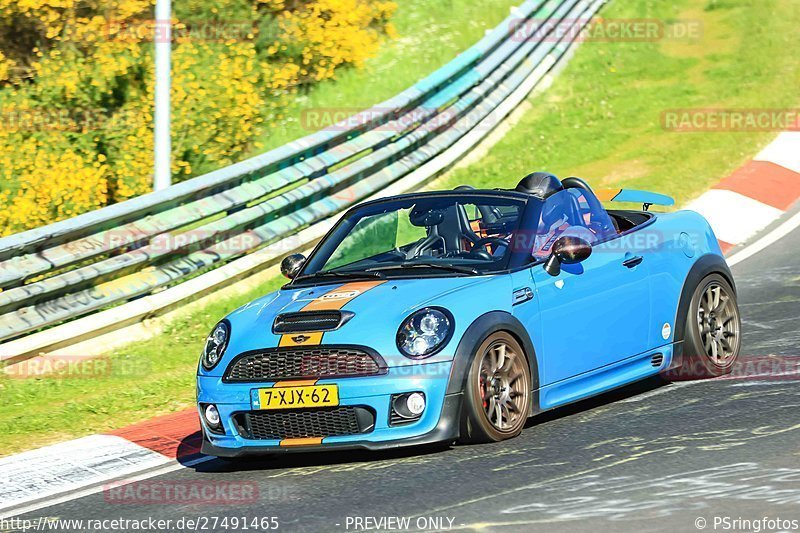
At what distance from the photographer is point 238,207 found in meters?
11.5

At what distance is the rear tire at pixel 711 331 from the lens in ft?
27.2

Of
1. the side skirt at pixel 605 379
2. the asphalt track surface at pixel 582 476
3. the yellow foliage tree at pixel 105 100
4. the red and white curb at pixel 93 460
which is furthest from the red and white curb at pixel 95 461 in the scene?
the yellow foliage tree at pixel 105 100

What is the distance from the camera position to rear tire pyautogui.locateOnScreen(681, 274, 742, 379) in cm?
830

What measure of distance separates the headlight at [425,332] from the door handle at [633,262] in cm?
162

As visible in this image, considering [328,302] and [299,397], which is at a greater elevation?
[328,302]

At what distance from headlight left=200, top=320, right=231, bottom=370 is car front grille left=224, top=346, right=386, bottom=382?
0.22m

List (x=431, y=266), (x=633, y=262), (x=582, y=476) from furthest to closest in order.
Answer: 1. (x=633, y=262)
2. (x=431, y=266)
3. (x=582, y=476)

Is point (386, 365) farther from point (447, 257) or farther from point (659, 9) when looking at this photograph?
point (659, 9)

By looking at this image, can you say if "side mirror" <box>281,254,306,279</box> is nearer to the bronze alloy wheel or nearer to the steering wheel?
the steering wheel

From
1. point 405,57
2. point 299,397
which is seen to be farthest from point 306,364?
point 405,57

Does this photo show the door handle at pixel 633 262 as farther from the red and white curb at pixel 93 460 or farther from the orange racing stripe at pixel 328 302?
the red and white curb at pixel 93 460

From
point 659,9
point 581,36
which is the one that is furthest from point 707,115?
point 659,9

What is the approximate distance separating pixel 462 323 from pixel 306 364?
2.71 feet

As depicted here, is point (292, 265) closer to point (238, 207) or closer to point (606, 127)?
point (238, 207)
